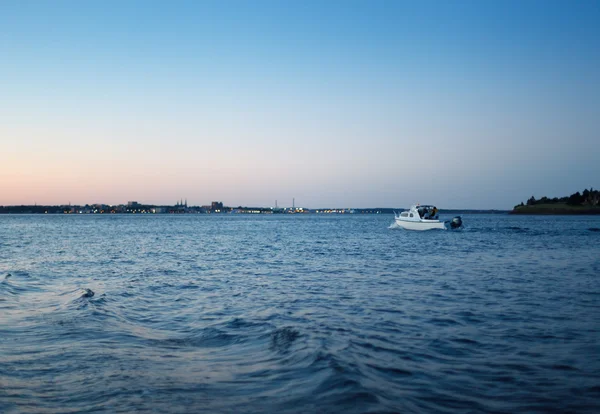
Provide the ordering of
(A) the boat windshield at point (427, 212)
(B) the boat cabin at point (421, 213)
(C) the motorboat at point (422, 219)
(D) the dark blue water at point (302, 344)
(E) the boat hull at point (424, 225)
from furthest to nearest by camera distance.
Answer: (A) the boat windshield at point (427, 212) < (B) the boat cabin at point (421, 213) < (C) the motorboat at point (422, 219) < (E) the boat hull at point (424, 225) < (D) the dark blue water at point (302, 344)

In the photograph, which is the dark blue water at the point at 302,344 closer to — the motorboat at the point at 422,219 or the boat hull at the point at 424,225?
the boat hull at the point at 424,225

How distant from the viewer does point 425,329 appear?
12180mm

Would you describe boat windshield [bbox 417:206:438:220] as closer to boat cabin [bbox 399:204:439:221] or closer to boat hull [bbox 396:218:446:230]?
boat cabin [bbox 399:204:439:221]

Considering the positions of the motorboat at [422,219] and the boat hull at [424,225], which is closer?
the boat hull at [424,225]

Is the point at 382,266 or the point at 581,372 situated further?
the point at 382,266

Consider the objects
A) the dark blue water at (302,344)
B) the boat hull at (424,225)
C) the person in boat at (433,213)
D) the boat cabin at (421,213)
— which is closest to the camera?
the dark blue water at (302,344)

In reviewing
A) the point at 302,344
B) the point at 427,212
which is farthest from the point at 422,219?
the point at 302,344

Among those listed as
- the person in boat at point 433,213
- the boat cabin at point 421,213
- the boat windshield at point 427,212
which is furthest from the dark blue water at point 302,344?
the boat windshield at point 427,212

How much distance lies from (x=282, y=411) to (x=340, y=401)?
0.95 metres

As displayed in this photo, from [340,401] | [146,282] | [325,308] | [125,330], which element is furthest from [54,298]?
[340,401]

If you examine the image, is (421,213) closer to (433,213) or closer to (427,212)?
(427,212)

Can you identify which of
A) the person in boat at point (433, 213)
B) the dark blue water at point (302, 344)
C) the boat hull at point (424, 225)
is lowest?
the dark blue water at point (302, 344)

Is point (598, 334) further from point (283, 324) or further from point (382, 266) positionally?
point (382, 266)

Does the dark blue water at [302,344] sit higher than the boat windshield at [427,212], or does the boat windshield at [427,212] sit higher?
the boat windshield at [427,212]
